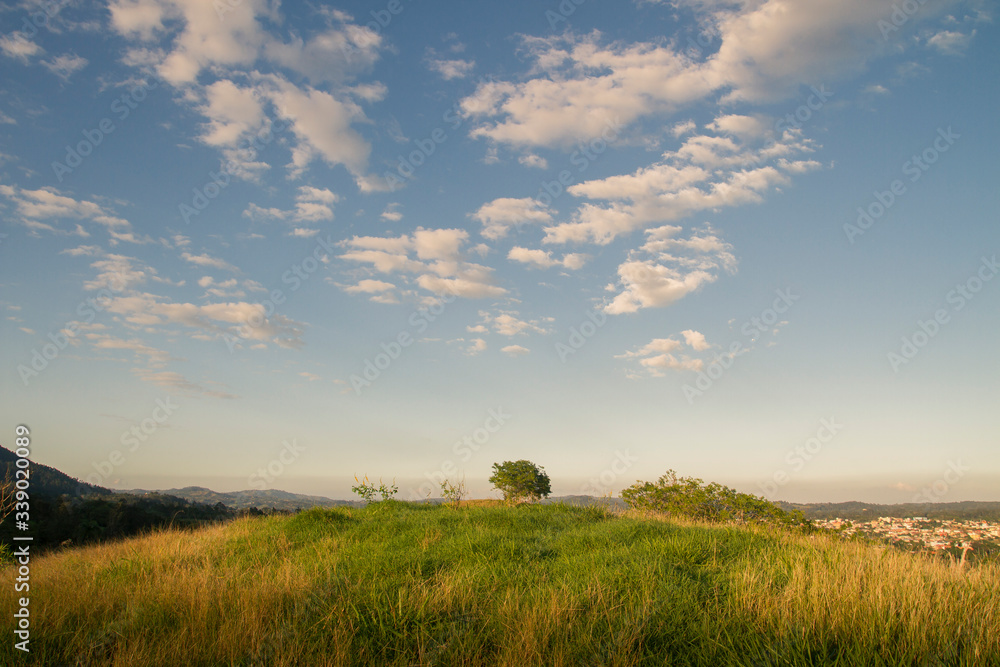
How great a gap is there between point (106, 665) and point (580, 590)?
5148 mm

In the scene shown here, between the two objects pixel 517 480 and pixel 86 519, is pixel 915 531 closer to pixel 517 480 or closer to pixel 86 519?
pixel 517 480

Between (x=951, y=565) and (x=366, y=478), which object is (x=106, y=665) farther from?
(x=366, y=478)

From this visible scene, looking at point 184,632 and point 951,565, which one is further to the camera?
point 951,565

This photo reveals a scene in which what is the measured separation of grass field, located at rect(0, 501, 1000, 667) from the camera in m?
4.56

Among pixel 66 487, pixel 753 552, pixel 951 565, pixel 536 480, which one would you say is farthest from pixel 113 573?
pixel 66 487

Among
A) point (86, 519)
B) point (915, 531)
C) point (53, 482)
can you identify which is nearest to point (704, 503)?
point (915, 531)

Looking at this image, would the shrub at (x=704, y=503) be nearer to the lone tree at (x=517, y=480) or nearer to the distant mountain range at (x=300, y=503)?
the distant mountain range at (x=300, y=503)

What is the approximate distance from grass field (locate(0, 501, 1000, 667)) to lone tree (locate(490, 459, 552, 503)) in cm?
3131

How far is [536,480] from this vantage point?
39938mm

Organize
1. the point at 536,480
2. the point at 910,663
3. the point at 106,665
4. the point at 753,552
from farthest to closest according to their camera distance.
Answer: the point at 536,480 → the point at 753,552 → the point at 106,665 → the point at 910,663

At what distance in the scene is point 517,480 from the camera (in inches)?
1527

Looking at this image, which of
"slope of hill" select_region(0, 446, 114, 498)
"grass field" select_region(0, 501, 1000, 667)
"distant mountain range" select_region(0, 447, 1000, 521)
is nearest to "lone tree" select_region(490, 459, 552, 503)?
"distant mountain range" select_region(0, 447, 1000, 521)

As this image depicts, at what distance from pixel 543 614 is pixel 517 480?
114 ft

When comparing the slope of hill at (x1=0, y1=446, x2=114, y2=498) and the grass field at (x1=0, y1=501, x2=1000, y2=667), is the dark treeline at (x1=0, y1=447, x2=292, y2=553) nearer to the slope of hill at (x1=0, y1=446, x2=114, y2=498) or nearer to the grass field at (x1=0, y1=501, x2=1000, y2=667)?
the slope of hill at (x1=0, y1=446, x2=114, y2=498)
